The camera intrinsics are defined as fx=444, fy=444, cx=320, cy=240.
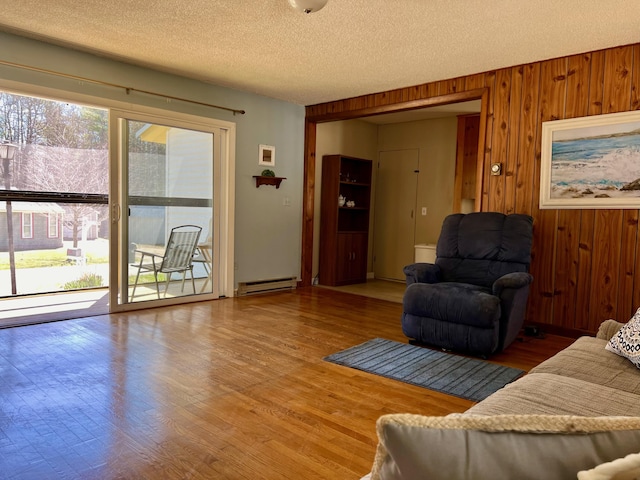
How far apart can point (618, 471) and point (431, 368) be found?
101 inches

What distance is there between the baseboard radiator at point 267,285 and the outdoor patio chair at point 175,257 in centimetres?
63

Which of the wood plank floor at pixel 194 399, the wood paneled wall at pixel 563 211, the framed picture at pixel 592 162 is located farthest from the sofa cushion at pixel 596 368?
the framed picture at pixel 592 162

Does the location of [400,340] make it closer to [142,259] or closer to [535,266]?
[535,266]

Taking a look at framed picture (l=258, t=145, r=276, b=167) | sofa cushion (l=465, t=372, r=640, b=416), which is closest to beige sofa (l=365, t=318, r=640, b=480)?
sofa cushion (l=465, t=372, r=640, b=416)

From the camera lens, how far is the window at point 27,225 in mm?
5465

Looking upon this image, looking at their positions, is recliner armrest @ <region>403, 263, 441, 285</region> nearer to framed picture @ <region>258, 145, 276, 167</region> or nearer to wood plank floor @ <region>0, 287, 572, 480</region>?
wood plank floor @ <region>0, 287, 572, 480</region>

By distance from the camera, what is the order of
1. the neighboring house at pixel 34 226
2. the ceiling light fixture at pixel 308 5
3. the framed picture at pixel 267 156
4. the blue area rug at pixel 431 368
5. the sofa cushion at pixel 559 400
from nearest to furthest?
the sofa cushion at pixel 559 400, the blue area rug at pixel 431 368, the ceiling light fixture at pixel 308 5, the neighboring house at pixel 34 226, the framed picture at pixel 267 156

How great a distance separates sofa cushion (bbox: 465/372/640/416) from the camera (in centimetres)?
128

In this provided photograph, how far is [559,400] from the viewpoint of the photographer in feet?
4.44

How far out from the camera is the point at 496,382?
107 inches

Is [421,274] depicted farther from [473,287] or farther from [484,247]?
[484,247]

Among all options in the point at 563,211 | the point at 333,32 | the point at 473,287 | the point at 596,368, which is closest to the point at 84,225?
the point at 333,32

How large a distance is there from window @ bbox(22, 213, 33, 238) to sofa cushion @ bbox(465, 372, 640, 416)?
19.2 ft

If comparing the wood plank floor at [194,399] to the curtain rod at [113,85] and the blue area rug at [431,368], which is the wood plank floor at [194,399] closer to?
the blue area rug at [431,368]
